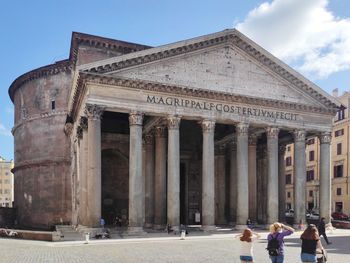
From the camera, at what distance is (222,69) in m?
27.1

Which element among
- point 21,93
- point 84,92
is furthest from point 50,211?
point 84,92

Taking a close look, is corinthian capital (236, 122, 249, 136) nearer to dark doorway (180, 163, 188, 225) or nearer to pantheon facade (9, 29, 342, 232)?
pantheon facade (9, 29, 342, 232)

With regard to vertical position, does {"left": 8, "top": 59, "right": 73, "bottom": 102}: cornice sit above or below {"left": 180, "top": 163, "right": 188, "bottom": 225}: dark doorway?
above

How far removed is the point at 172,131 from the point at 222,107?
12.7ft

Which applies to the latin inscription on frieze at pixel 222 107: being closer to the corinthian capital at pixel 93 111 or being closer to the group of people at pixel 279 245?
the corinthian capital at pixel 93 111

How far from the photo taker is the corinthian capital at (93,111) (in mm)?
22969

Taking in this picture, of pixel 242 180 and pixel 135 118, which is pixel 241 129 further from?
pixel 135 118

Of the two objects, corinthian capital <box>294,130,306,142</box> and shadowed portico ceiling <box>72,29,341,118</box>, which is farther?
corinthian capital <box>294,130,306,142</box>

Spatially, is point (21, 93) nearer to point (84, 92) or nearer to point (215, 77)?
point (84, 92)

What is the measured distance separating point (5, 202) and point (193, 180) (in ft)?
257

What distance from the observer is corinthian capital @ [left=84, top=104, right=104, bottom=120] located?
23.0 m

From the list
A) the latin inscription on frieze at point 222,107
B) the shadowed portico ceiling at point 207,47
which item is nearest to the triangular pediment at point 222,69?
the shadowed portico ceiling at point 207,47

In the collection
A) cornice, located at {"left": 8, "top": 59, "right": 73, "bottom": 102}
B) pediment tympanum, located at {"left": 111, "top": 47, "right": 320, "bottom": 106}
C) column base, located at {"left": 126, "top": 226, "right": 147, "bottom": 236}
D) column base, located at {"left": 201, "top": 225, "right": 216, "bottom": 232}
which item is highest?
cornice, located at {"left": 8, "top": 59, "right": 73, "bottom": 102}

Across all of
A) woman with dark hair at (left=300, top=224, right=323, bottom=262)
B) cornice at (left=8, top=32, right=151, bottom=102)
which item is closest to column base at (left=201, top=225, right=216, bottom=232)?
cornice at (left=8, top=32, right=151, bottom=102)
